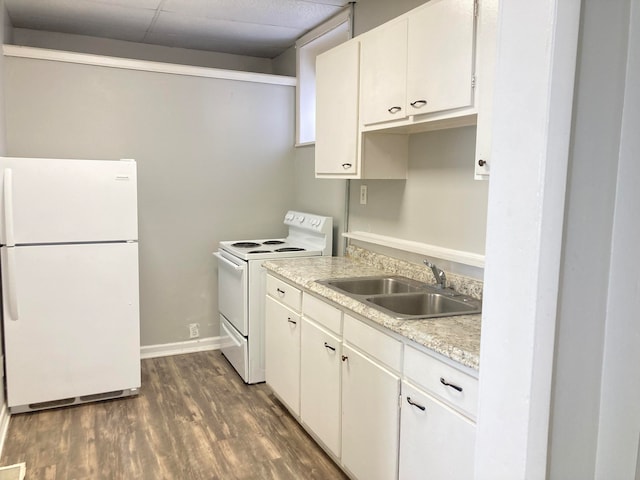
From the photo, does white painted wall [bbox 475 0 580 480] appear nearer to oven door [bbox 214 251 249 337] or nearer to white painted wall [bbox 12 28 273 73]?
oven door [bbox 214 251 249 337]

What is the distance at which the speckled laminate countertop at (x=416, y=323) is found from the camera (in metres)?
1.64

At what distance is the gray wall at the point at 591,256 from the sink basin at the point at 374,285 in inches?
62.5

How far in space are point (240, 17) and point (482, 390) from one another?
3.32 m

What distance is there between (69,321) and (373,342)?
2012 millimetres

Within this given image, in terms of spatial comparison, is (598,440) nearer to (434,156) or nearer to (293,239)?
(434,156)

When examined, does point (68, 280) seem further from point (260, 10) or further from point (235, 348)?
point (260, 10)

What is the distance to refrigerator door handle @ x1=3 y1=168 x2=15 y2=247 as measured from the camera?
113 inches

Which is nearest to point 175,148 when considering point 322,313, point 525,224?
point 322,313

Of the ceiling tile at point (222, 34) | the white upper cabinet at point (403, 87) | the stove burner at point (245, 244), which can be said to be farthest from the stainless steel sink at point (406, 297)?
the ceiling tile at point (222, 34)

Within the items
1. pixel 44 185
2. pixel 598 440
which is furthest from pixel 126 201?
pixel 598 440

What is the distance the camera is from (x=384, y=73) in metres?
2.54

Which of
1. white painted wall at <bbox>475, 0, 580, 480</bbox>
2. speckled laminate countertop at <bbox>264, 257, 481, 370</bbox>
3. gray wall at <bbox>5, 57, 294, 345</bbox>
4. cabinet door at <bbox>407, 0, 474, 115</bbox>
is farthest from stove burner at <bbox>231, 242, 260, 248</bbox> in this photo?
white painted wall at <bbox>475, 0, 580, 480</bbox>

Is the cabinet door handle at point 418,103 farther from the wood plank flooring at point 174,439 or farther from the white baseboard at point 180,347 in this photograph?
the white baseboard at point 180,347

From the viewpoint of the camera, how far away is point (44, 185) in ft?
9.78
